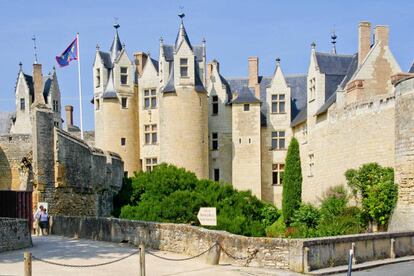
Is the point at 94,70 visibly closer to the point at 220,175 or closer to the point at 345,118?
the point at 220,175

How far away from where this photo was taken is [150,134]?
43812 mm

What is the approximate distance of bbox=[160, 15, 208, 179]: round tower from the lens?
40.9m

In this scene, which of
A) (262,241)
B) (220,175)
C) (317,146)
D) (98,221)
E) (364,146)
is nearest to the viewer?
(262,241)

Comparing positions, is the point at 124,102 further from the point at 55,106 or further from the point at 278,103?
the point at 55,106

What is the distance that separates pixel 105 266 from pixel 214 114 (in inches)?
1164

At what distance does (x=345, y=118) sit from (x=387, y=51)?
4.11 meters

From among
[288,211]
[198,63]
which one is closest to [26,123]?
[198,63]

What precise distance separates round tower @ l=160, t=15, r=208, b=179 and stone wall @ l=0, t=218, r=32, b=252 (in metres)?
21.3

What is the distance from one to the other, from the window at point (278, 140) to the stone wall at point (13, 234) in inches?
1015

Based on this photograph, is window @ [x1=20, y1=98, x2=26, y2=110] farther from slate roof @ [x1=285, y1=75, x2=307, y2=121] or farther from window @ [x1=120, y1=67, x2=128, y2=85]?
slate roof @ [x1=285, y1=75, x2=307, y2=121]

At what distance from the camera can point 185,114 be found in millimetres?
41125

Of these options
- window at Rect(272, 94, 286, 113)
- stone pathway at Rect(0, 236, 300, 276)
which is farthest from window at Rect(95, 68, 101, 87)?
stone pathway at Rect(0, 236, 300, 276)

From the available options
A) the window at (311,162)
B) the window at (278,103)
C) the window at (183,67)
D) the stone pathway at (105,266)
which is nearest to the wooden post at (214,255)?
the stone pathway at (105,266)

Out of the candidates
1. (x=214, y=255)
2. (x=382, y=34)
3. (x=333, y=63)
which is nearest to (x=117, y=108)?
(x=333, y=63)
